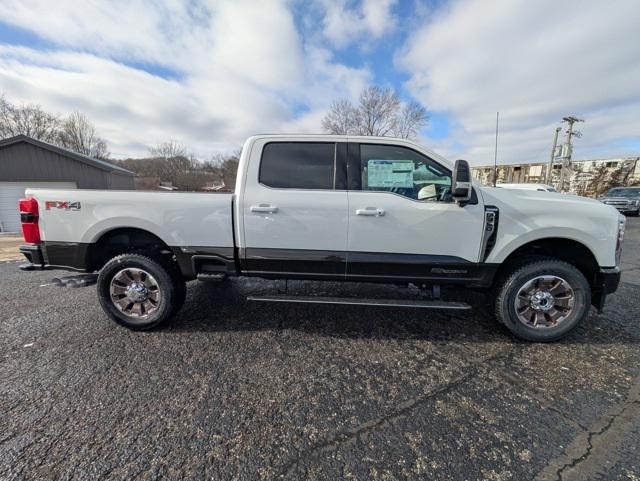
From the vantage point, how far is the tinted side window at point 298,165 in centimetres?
312

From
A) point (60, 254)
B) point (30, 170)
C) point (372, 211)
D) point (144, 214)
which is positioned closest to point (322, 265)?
point (372, 211)

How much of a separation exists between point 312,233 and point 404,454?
1954 millimetres

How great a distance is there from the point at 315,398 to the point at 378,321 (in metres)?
1.51

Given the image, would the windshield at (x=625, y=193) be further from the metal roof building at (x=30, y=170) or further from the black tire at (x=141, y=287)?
the metal roof building at (x=30, y=170)

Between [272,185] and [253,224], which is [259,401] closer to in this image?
[253,224]

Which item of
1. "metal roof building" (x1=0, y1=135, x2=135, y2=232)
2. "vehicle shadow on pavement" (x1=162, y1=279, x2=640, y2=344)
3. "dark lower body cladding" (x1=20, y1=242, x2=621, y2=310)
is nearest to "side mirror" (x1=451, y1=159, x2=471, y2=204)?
"dark lower body cladding" (x1=20, y1=242, x2=621, y2=310)

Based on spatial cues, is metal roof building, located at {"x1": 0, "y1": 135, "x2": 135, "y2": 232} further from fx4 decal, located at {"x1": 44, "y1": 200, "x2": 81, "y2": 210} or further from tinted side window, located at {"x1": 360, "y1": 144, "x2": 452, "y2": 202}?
tinted side window, located at {"x1": 360, "y1": 144, "x2": 452, "y2": 202}

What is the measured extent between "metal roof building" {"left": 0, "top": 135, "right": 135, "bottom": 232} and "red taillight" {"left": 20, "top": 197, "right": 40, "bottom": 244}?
60.6 feet

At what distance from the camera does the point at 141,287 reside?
3.30m

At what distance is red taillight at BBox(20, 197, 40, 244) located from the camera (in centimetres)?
317

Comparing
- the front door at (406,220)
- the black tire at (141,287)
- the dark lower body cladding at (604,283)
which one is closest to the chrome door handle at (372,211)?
the front door at (406,220)

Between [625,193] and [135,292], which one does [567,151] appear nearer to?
[625,193]

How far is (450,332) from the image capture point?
335 centimetres

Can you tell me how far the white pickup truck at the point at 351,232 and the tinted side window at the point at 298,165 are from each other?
1 cm
